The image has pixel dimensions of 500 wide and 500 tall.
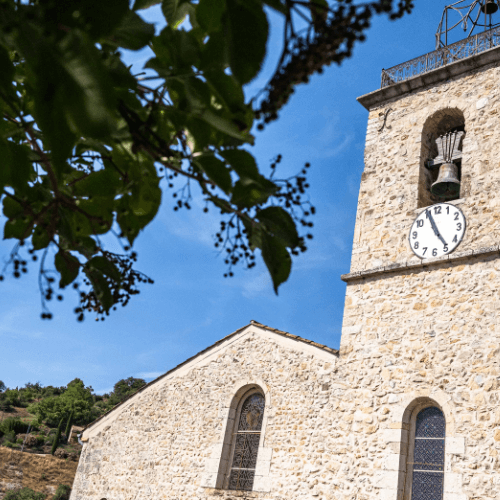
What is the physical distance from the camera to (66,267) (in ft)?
5.55

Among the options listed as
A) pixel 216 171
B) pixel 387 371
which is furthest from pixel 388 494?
pixel 216 171

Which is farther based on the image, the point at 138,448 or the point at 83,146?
the point at 138,448

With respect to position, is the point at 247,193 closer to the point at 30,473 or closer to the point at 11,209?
the point at 11,209

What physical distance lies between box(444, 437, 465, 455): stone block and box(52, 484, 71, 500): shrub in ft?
49.5

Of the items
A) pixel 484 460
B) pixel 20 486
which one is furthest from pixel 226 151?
pixel 20 486

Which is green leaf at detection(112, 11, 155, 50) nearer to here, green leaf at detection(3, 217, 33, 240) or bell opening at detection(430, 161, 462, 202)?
green leaf at detection(3, 217, 33, 240)

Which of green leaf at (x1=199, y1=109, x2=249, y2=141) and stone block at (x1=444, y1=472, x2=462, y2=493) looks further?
stone block at (x1=444, y1=472, x2=462, y2=493)

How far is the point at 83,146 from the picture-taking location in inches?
55.6

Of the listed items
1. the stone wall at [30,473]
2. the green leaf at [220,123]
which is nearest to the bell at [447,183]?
the green leaf at [220,123]

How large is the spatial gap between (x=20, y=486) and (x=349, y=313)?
1469 cm

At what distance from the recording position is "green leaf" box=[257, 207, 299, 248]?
126 centimetres

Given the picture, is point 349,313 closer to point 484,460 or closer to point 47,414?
point 484,460

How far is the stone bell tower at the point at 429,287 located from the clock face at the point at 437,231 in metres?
0.02

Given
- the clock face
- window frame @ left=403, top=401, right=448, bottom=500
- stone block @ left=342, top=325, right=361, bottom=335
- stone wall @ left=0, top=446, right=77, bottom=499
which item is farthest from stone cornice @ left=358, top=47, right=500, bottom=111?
stone wall @ left=0, top=446, right=77, bottom=499
